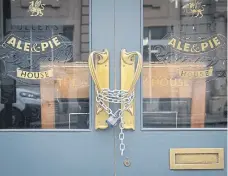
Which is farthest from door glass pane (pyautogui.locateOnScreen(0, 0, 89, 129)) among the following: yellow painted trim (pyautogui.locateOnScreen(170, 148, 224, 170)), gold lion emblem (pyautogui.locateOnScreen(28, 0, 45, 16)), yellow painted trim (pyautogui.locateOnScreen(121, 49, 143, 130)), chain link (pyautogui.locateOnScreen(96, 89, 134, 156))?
yellow painted trim (pyautogui.locateOnScreen(170, 148, 224, 170))

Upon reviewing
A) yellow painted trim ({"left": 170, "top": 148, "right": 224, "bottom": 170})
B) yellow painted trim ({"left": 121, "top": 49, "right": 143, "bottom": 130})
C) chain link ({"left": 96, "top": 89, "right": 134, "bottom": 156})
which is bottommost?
yellow painted trim ({"left": 170, "top": 148, "right": 224, "bottom": 170})

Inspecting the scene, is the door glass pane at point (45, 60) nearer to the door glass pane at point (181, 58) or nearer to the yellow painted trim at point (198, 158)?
the door glass pane at point (181, 58)

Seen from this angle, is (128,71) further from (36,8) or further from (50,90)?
(36,8)

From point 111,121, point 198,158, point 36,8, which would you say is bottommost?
point 198,158

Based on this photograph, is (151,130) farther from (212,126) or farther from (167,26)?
(167,26)

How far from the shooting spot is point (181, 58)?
4242 mm

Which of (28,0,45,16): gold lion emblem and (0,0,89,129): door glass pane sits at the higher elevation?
(28,0,45,16): gold lion emblem

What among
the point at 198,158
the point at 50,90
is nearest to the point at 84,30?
the point at 50,90

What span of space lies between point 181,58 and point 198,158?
796 millimetres

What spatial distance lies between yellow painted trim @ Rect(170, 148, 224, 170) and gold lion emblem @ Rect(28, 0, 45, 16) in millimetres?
1501

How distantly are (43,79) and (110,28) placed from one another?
2.17 feet

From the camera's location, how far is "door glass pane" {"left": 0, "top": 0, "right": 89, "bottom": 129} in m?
4.23

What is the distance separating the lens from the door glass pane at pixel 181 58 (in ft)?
13.9

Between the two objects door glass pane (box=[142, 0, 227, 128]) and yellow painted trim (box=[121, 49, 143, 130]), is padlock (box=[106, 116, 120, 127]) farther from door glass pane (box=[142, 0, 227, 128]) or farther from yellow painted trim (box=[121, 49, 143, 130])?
door glass pane (box=[142, 0, 227, 128])
